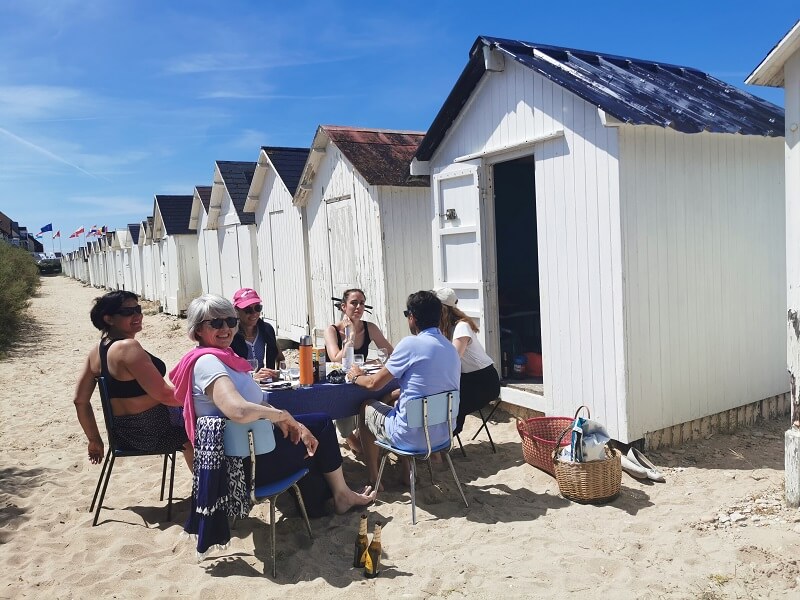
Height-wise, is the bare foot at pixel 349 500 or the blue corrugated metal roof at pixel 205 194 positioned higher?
the blue corrugated metal roof at pixel 205 194

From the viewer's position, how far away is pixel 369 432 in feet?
15.0

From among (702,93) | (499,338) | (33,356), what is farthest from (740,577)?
(33,356)

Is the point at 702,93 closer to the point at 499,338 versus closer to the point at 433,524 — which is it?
the point at 499,338

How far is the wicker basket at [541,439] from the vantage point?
15.4 feet

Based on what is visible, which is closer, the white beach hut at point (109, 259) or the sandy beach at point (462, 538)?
the sandy beach at point (462, 538)

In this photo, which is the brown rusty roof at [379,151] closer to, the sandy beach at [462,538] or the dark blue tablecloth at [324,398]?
the dark blue tablecloth at [324,398]

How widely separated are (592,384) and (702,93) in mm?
3080

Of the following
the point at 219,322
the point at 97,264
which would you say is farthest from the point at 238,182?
the point at 97,264

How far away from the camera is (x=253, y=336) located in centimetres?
510

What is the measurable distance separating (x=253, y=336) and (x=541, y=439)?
2.34 metres

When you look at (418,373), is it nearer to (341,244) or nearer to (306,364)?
(306,364)

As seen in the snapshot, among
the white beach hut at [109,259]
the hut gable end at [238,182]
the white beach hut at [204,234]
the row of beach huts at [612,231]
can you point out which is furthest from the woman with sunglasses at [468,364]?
the white beach hut at [109,259]

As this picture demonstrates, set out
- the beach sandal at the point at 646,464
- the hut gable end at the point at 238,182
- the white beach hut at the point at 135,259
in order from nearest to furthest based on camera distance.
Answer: the beach sandal at the point at 646,464 → the hut gable end at the point at 238,182 → the white beach hut at the point at 135,259

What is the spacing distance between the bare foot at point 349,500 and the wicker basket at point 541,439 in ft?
4.29
